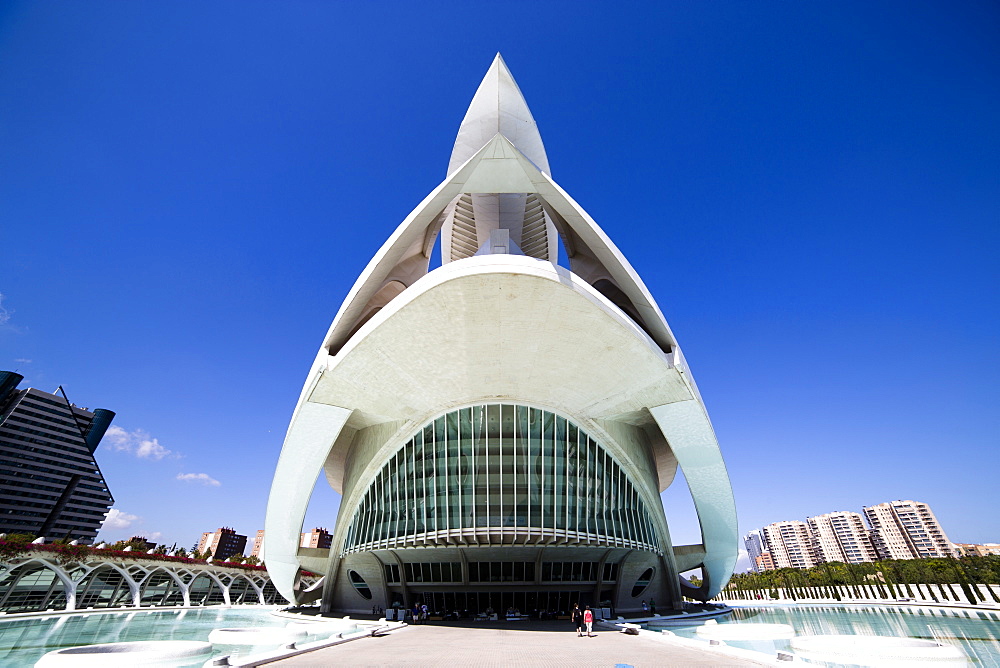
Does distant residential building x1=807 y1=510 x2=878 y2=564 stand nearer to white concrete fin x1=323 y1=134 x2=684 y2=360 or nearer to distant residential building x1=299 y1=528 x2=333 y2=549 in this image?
distant residential building x1=299 y1=528 x2=333 y2=549

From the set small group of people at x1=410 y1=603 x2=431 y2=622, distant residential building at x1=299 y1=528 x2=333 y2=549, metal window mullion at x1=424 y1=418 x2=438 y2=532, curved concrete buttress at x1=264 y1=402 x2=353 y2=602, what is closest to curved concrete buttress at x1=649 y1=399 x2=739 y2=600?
metal window mullion at x1=424 y1=418 x2=438 y2=532

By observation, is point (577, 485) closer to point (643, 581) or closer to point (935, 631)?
point (643, 581)

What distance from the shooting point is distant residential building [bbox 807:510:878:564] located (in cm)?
12512

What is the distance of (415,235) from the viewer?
21906mm

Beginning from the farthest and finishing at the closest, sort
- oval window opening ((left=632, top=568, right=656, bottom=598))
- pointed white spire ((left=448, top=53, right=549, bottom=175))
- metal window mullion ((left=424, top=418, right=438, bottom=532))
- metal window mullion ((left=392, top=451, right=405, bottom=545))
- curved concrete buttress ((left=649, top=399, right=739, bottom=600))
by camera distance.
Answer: pointed white spire ((left=448, top=53, right=549, bottom=175))
oval window opening ((left=632, top=568, right=656, bottom=598))
metal window mullion ((left=392, top=451, right=405, bottom=545))
metal window mullion ((left=424, top=418, right=438, bottom=532))
curved concrete buttress ((left=649, top=399, right=739, bottom=600))

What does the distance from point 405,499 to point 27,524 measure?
308 feet

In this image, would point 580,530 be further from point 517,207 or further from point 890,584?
point 890,584

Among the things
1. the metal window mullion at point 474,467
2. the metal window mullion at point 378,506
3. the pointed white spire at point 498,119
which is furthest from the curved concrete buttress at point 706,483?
the pointed white spire at point 498,119

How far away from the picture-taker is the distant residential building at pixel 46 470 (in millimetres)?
76625

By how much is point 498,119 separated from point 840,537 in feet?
503

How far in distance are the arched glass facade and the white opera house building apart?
9 centimetres

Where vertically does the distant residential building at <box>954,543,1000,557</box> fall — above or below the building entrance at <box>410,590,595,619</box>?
above

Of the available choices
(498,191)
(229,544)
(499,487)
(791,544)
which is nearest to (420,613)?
(499,487)

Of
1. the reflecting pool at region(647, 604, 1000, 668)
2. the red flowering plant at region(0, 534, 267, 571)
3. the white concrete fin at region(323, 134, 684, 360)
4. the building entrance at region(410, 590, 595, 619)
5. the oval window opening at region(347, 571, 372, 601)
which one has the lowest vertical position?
the reflecting pool at region(647, 604, 1000, 668)
